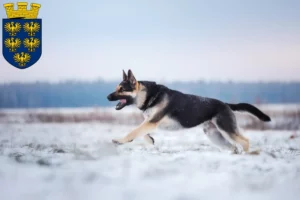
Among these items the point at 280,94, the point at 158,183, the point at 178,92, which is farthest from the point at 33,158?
the point at 280,94

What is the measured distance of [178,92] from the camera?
6062 mm

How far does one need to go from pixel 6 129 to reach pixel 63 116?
83cm

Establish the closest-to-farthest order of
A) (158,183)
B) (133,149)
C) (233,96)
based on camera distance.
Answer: (158,183) < (133,149) < (233,96)

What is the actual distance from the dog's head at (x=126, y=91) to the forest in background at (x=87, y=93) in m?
0.58

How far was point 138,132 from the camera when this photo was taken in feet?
18.6

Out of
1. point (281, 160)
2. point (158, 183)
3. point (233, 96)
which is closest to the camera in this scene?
point (158, 183)

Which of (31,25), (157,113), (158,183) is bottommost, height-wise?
(158,183)

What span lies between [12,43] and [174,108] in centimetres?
233

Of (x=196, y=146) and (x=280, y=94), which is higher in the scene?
(x=280, y=94)

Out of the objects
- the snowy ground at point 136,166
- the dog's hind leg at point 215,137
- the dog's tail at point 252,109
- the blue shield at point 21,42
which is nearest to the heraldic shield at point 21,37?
the blue shield at point 21,42

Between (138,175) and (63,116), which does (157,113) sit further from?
(63,116)

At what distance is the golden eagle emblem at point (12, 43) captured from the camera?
6.07 metres

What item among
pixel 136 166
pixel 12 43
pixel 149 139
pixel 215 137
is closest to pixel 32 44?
pixel 12 43

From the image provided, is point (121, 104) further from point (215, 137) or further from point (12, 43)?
point (12, 43)
